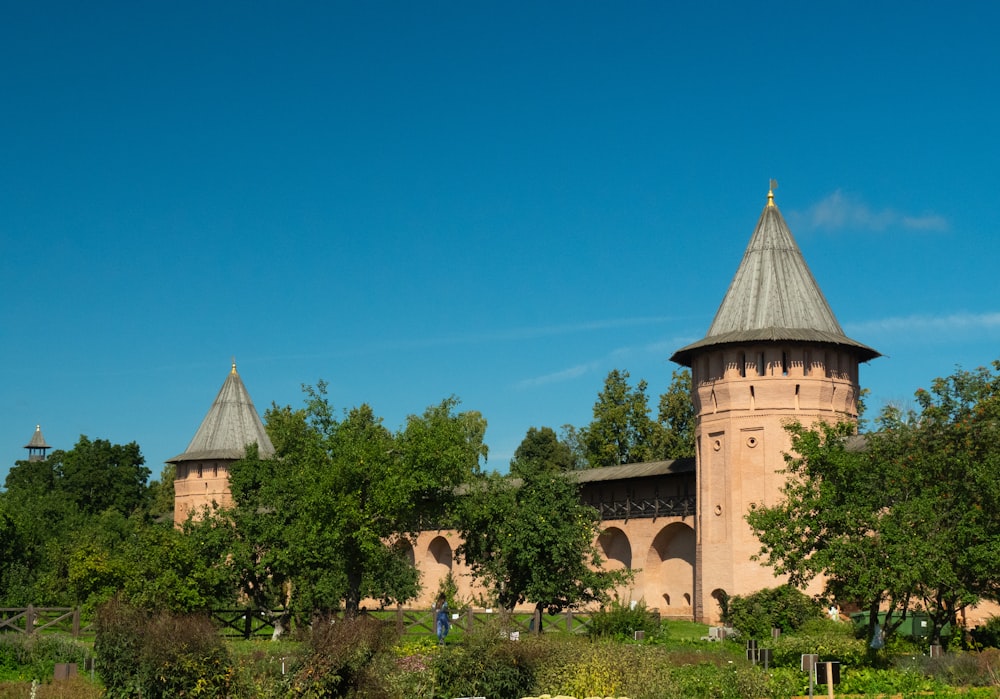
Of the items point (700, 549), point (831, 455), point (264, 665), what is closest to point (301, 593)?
point (700, 549)

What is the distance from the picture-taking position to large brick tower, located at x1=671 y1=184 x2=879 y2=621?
30672mm

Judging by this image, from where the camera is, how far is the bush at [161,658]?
40.2 ft

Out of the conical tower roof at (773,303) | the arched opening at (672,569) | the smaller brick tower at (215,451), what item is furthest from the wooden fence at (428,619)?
the smaller brick tower at (215,451)

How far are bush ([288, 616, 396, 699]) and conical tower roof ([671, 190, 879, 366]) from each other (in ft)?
64.0

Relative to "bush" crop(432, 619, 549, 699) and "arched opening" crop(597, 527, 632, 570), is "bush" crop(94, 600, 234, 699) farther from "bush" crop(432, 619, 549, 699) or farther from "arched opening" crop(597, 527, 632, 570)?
"arched opening" crop(597, 527, 632, 570)

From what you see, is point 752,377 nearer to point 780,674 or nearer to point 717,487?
point 717,487

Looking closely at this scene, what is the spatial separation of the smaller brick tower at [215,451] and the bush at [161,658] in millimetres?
35177

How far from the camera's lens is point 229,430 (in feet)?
162

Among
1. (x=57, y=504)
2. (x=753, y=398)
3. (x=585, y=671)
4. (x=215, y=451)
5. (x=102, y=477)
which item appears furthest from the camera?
(x=102, y=477)

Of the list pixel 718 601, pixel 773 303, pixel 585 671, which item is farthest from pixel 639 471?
pixel 585 671

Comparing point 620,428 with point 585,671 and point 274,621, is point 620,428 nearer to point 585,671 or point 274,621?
point 274,621

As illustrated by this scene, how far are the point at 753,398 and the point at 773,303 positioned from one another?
278 cm

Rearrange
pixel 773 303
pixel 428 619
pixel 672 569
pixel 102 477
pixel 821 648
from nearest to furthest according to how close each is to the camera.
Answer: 1. pixel 821 648
2. pixel 428 619
3. pixel 773 303
4. pixel 672 569
5. pixel 102 477

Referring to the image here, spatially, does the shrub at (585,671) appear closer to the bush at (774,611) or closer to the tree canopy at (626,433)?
the bush at (774,611)
